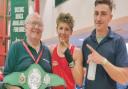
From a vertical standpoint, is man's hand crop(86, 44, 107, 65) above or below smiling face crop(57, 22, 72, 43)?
below

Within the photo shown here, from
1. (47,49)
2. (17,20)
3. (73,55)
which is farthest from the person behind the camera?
(17,20)

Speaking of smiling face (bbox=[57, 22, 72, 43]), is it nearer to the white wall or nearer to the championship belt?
the championship belt

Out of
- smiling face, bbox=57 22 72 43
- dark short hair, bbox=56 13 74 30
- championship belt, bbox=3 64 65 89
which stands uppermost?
dark short hair, bbox=56 13 74 30

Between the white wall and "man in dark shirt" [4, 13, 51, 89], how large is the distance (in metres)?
2.58

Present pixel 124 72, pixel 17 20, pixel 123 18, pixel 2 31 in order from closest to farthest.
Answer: pixel 124 72, pixel 123 18, pixel 17 20, pixel 2 31

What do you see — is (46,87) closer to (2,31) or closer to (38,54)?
(38,54)

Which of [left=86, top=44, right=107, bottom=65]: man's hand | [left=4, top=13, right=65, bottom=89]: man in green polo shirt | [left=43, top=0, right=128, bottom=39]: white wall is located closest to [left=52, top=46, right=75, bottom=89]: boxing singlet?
[left=4, top=13, right=65, bottom=89]: man in green polo shirt

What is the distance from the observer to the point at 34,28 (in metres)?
Answer: 2.87

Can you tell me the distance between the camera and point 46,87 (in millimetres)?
2830

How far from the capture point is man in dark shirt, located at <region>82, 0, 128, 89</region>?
246cm

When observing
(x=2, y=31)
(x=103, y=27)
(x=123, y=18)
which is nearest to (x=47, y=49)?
(x=103, y=27)

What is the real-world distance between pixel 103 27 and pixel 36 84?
31.1 inches

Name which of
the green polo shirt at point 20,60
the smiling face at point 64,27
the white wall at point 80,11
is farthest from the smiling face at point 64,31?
the white wall at point 80,11

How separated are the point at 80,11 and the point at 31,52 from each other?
4.79 m
